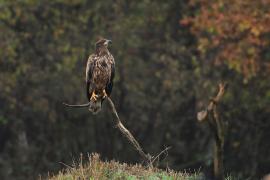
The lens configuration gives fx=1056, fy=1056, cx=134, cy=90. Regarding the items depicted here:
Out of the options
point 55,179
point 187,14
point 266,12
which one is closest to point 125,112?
point 187,14

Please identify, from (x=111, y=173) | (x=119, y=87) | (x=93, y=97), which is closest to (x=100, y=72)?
(x=93, y=97)

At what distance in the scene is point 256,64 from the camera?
24.7 m

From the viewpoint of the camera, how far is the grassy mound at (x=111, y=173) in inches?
535

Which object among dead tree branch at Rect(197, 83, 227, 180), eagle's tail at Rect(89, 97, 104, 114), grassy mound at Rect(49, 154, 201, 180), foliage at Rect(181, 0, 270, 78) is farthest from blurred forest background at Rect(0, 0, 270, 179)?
dead tree branch at Rect(197, 83, 227, 180)

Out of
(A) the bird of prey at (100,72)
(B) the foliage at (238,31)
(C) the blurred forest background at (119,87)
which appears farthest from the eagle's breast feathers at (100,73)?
(C) the blurred forest background at (119,87)

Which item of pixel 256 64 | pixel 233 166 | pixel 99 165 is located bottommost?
pixel 99 165

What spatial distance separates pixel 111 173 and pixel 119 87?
42.9 feet

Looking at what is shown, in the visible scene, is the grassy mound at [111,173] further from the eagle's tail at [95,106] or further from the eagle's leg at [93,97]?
the eagle's leg at [93,97]

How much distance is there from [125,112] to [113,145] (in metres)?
0.92

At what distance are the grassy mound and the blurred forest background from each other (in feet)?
38.8

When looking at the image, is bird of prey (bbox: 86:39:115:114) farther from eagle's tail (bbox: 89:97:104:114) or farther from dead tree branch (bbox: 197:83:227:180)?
dead tree branch (bbox: 197:83:227:180)

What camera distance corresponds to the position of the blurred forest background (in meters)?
26.1

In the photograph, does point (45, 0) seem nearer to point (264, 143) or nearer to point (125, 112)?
point (125, 112)

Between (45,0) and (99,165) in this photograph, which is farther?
(45,0)
